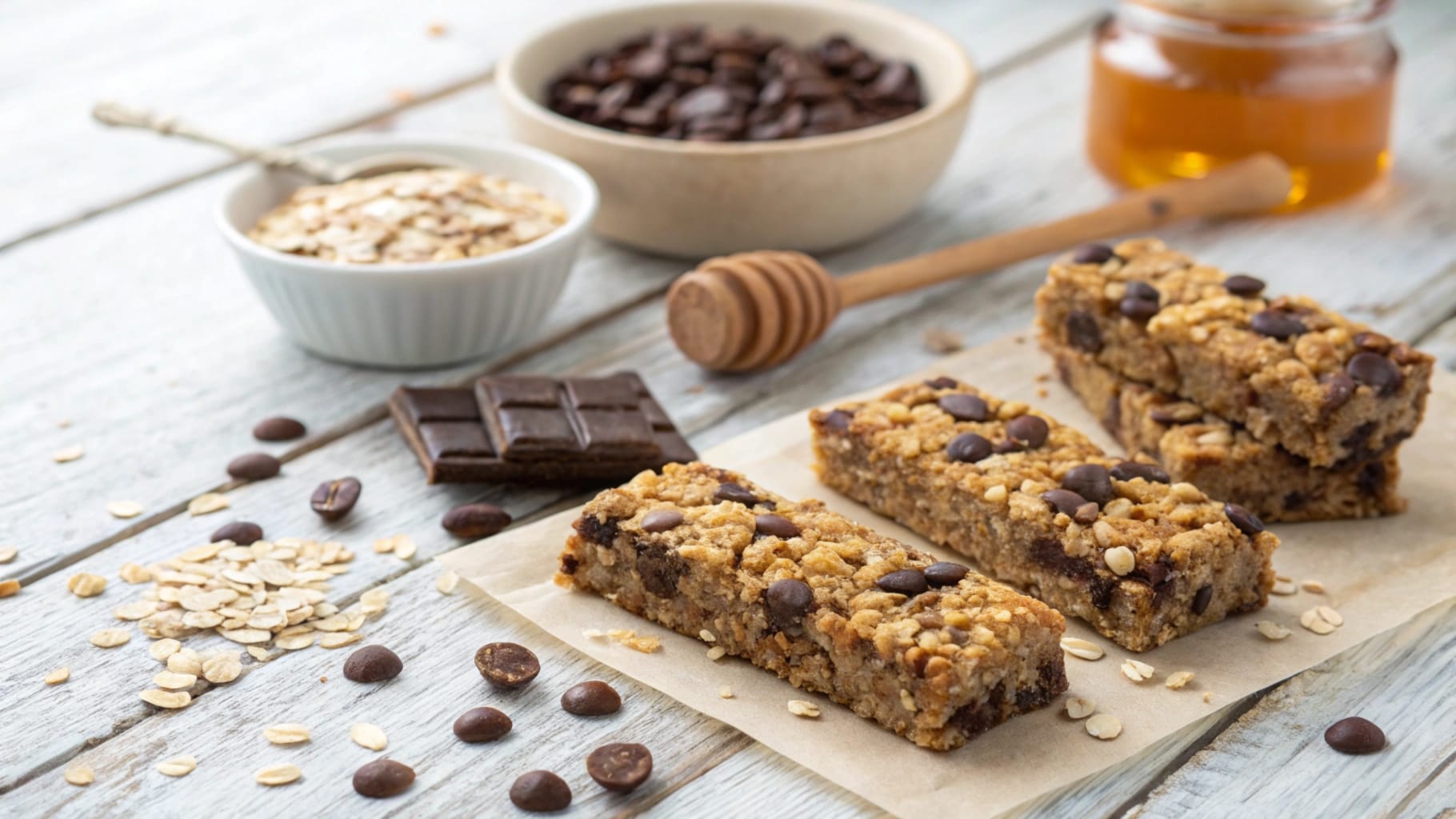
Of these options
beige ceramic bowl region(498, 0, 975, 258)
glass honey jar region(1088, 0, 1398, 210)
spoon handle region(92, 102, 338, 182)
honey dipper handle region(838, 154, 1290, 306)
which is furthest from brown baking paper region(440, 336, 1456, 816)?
spoon handle region(92, 102, 338, 182)

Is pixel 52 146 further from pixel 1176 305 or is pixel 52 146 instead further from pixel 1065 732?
pixel 1065 732

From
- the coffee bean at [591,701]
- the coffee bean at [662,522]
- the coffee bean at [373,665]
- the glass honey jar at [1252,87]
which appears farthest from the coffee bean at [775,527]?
the glass honey jar at [1252,87]

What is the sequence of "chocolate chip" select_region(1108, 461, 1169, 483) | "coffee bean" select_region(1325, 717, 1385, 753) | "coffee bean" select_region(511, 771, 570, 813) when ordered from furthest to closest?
"chocolate chip" select_region(1108, 461, 1169, 483) < "coffee bean" select_region(1325, 717, 1385, 753) < "coffee bean" select_region(511, 771, 570, 813)

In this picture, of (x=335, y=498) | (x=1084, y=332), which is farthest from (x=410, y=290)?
(x=1084, y=332)

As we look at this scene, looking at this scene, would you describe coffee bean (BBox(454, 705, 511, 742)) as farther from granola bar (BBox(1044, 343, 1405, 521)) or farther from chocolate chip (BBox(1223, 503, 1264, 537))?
granola bar (BBox(1044, 343, 1405, 521))

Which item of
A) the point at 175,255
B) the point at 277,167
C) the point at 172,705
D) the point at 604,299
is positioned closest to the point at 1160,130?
the point at 604,299

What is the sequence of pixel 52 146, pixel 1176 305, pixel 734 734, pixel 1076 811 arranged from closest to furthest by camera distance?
1. pixel 1076 811
2. pixel 734 734
3. pixel 1176 305
4. pixel 52 146

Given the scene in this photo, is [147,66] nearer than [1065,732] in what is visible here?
No
